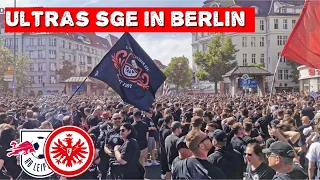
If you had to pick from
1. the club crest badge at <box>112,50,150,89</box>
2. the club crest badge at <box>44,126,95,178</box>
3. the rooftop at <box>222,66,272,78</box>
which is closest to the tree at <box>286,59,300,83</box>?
the rooftop at <box>222,66,272,78</box>

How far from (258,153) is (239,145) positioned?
1665 millimetres

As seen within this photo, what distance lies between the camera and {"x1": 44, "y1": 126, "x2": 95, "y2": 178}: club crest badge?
4.69 metres

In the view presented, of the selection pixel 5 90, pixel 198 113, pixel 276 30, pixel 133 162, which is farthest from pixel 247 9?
pixel 276 30

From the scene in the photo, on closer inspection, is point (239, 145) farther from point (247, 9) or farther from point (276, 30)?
point (276, 30)

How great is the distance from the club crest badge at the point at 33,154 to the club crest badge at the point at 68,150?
463mm

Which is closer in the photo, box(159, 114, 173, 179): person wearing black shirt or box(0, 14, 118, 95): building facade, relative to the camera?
box(159, 114, 173, 179): person wearing black shirt

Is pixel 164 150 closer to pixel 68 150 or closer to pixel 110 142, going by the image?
pixel 110 142

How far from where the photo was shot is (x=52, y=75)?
3029 inches

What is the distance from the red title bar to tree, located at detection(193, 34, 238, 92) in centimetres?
4319

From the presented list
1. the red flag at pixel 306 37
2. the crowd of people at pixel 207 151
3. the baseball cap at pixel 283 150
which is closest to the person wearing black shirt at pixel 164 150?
the crowd of people at pixel 207 151

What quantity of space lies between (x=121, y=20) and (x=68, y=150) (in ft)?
13.5

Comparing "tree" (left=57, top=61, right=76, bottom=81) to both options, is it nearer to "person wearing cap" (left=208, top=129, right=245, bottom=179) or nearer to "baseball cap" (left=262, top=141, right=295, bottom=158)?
"person wearing cap" (left=208, top=129, right=245, bottom=179)

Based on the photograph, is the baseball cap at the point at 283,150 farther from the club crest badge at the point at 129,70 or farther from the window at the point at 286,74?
the window at the point at 286,74

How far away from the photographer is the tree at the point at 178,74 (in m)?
70.5
